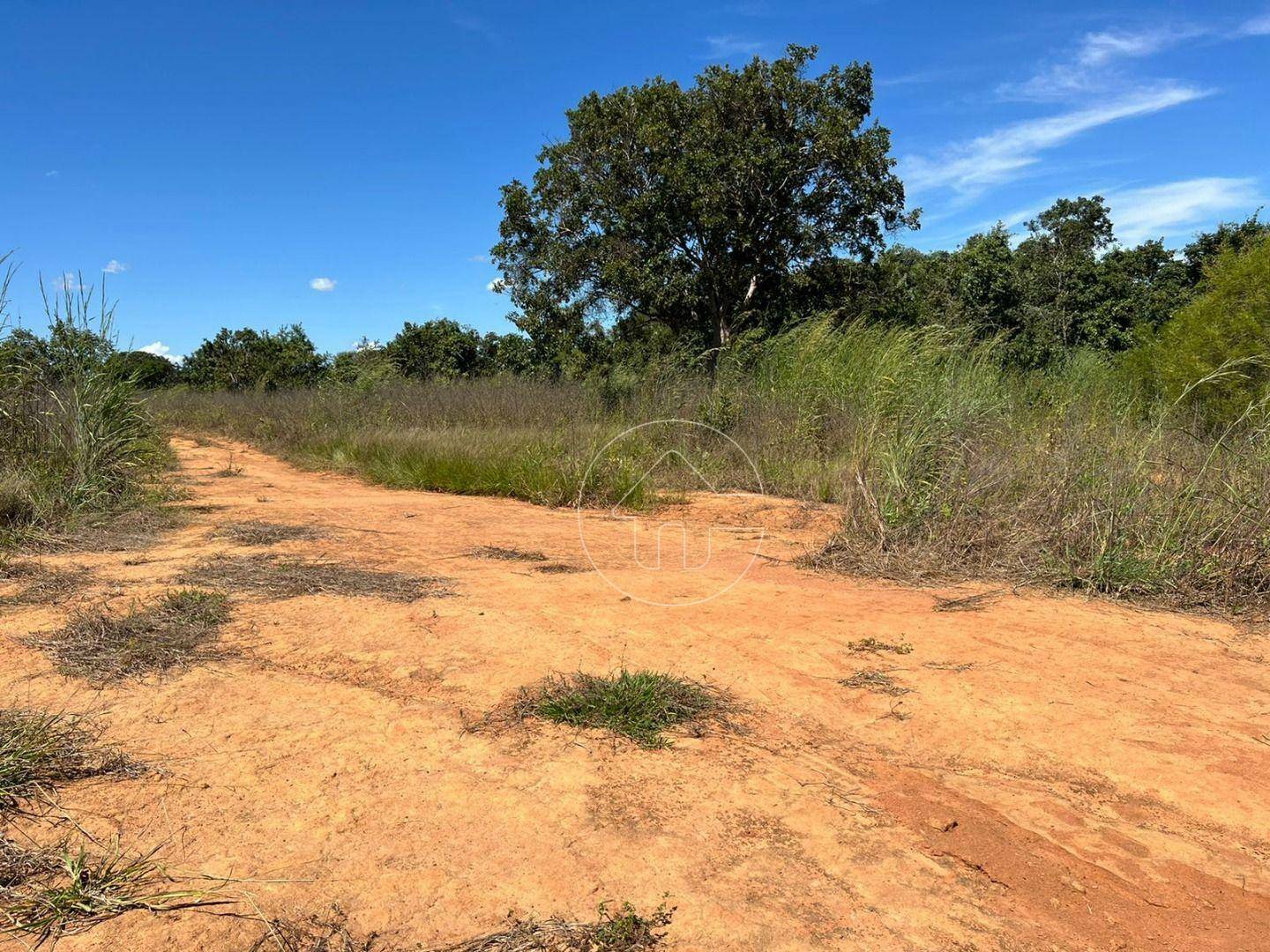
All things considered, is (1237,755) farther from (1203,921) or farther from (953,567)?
(953,567)

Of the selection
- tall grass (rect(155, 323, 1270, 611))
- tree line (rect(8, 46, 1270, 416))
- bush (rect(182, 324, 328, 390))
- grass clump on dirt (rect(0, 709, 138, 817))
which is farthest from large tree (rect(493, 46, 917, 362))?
grass clump on dirt (rect(0, 709, 138, 817))

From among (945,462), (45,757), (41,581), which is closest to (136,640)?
(45,757)

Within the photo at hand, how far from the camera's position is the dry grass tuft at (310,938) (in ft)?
5.63

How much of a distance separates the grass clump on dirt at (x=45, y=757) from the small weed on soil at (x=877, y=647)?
276cm

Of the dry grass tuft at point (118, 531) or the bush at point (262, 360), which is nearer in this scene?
the dry grass tuft at point (118, 531)

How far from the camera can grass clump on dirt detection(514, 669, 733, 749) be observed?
109 inches

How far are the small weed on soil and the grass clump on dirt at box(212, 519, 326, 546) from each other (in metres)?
3.75

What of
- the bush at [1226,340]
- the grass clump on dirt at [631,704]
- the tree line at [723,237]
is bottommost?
the grass clump on dirt at [631,704]

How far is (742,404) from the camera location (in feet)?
32.3

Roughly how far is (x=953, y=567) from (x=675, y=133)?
42.4ft

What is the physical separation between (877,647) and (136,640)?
3.17 meters

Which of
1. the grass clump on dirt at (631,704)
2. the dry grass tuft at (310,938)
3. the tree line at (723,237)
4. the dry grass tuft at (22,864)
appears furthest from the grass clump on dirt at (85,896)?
the tree line at (723,237)

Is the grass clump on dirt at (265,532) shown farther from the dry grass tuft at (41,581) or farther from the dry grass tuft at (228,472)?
the dry grass tuft at (228,472)

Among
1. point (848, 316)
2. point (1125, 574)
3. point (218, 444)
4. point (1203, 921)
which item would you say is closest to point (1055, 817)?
point (1203, 921)
